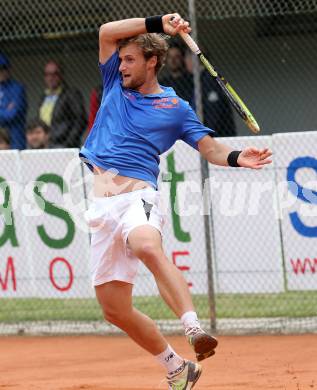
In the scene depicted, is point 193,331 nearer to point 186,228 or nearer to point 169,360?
point 169,360

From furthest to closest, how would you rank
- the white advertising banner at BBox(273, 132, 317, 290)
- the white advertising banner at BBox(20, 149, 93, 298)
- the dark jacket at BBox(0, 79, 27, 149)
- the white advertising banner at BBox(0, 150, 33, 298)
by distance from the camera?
the dark jacket at BBox(0, 79, 27, 149) → the white advertising banner at BBox(0, 150, 33, 298) → the white advertising banner at BBox(20, 149, 93, 298) → the white advertising banner at BBox(273, 132, 317, 290)

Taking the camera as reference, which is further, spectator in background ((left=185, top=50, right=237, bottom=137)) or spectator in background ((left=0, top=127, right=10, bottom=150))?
spectator in background ((left=0, top=127, right=10, bottom=150))

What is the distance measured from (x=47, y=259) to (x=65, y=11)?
3.44 meters

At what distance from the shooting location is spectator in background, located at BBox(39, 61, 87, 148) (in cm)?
1248

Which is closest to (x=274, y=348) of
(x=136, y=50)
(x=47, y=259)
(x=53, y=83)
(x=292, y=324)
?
(x=292, y=324)

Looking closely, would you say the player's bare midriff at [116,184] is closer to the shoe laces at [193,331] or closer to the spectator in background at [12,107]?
the shoe laces at [193,331]

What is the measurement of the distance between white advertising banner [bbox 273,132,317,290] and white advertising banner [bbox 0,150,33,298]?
2.54m

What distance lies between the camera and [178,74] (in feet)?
40.2

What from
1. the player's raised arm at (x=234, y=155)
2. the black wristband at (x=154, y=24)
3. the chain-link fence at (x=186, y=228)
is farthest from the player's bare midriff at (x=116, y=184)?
the chain-link fence at (x=186, y=228)

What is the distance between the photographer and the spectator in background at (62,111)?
12477mm

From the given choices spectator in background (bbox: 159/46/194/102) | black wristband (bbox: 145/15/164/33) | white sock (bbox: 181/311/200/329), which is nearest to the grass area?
spectator in background (bbox: 159/46/194/102)

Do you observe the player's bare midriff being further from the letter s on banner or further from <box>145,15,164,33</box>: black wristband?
the letter s on banner

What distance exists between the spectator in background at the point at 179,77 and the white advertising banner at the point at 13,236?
6.75 feet

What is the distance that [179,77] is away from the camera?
480 inches
